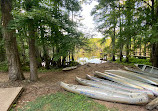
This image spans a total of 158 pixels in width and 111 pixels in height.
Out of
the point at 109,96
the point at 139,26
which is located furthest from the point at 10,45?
the point at 139,26

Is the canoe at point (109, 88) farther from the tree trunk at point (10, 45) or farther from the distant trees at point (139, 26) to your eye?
the tree trunk at point (10, 45)

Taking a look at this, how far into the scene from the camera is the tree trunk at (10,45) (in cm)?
393

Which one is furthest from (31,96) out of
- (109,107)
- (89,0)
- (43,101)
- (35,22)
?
(89,0)

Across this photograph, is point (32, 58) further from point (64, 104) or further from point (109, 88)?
point (109, 88)

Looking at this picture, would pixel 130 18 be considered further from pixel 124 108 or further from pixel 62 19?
pixel 124 108

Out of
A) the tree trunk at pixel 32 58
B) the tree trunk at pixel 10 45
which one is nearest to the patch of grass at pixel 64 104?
the tree trunk at pixel 32 58

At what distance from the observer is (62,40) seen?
457 centimetres

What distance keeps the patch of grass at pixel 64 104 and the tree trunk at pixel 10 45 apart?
241cm

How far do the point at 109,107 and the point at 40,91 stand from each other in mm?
2525

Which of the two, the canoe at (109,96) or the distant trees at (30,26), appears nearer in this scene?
the canoe at (109,96)

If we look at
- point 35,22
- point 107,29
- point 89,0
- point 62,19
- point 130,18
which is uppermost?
point 89,0

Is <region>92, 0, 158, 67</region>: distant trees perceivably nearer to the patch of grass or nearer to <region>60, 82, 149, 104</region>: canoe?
<region>60, 82, 149, 104</region>: canoe

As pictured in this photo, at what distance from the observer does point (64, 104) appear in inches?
97.3

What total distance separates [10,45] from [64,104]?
149 inches
